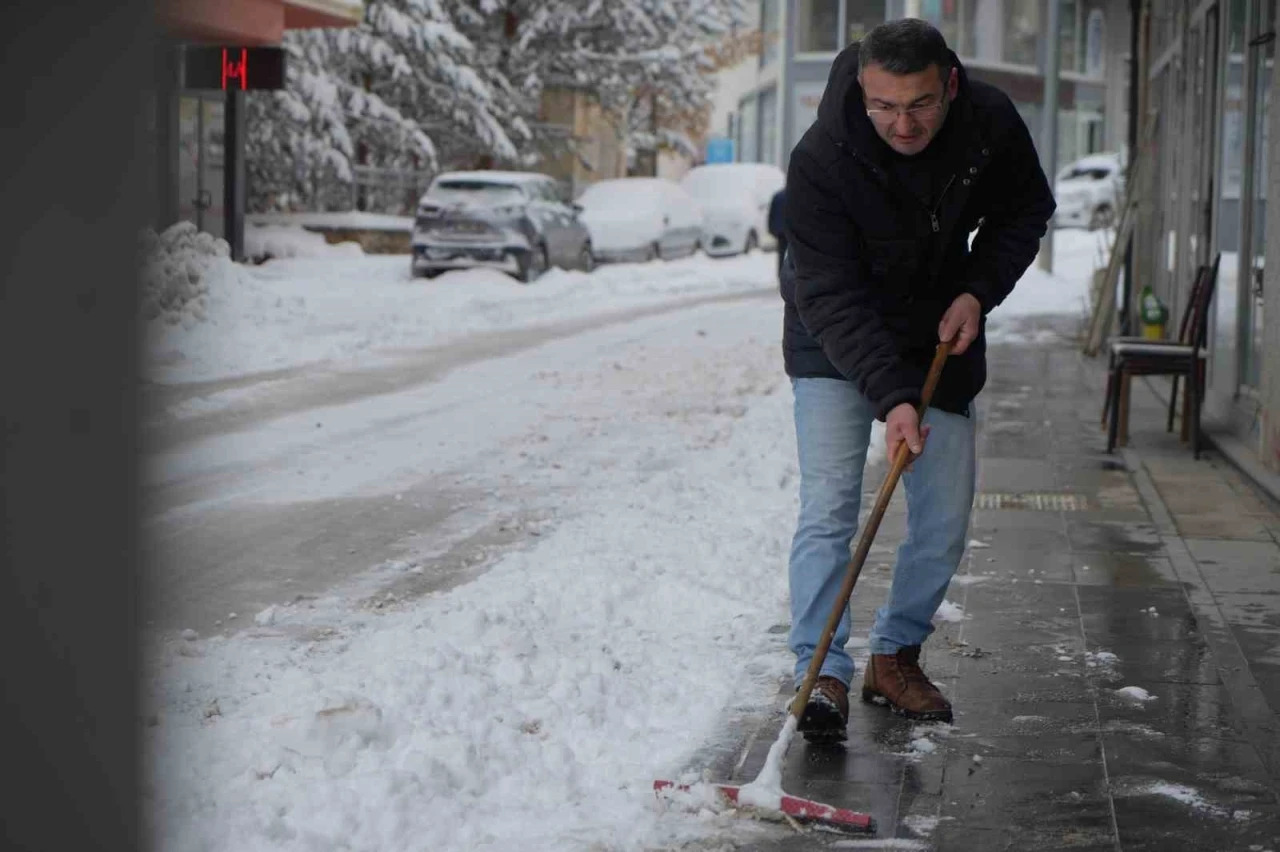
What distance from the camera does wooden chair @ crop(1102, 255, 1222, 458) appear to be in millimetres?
→ 9875

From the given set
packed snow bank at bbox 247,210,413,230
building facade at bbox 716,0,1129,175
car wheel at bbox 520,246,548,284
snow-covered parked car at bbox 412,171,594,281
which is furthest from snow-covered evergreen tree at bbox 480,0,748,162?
car wheel at bbox 520,246,548,284

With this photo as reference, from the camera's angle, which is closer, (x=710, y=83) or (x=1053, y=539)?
(x=1053, y=539)

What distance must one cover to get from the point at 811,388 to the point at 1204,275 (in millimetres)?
6450

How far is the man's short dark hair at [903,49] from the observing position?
4250mm

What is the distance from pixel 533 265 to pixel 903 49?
68.8 feet

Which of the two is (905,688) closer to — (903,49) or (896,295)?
(896,295)

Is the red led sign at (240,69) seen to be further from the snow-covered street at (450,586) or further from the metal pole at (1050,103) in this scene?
the metal pole at (1050,103)

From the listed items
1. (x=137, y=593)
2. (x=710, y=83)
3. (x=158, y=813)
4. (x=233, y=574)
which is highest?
(x=710, y=83)

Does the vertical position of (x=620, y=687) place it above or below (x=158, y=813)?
below

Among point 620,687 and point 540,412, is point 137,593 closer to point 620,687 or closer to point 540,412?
point 620,687

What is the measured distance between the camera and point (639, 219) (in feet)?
97.9

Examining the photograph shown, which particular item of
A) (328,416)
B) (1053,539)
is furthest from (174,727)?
(328,416)

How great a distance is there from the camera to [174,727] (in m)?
4.45

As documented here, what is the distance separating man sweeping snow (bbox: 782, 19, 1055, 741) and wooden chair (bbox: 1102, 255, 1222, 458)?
544 centimetres
